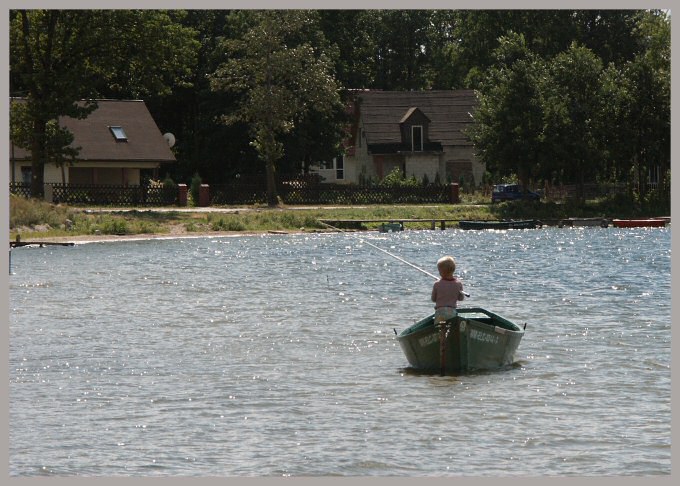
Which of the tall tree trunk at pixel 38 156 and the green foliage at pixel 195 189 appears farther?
the green foliage at pixel 195 189

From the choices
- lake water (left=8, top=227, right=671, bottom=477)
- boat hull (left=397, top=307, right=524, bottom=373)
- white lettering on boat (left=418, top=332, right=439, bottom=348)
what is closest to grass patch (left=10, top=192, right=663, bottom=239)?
lake water (left=8, top=227, right=671, bottom=477)

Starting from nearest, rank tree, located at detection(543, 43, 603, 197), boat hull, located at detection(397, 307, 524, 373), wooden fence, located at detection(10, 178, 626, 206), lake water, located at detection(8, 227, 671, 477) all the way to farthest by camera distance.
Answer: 1. lake water, located at detection(8, 227, 671, 477)
2. boat hull, located at detection(397, 307, 524, 373)
3. wooden fence, located at detection(10, 178, 626, 206)
4. tree, located at detection(543, 43, 603, 197)

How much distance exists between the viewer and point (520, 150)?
76500mm

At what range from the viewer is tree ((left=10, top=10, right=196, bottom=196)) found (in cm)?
6650

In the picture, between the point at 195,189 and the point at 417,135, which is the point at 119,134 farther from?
the point at 417,135

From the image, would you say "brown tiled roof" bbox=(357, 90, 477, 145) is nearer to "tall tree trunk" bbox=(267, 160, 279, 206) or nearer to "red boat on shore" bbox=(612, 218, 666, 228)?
"tall tree trunk" bbox=(267, 160, 279, 206)

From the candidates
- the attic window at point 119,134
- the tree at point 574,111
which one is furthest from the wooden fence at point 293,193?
the attic window at point 119,134

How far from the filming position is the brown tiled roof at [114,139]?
8081 cm

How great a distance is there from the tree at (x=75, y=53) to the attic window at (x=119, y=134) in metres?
12.6

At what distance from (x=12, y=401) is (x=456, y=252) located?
37.4 metres

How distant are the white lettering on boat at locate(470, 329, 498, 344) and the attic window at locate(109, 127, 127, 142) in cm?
6121

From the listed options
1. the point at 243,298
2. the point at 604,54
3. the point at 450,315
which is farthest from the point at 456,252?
the point at 604,54

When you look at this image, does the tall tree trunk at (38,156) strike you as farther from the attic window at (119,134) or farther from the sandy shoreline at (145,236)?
the attic window at (119,134)

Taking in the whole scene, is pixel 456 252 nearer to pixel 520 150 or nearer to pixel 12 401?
pixel 520 150
